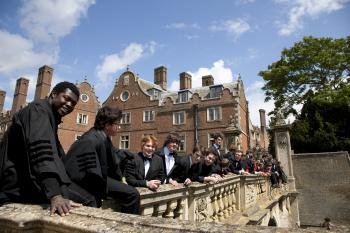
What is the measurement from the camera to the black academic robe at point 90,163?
2686mm

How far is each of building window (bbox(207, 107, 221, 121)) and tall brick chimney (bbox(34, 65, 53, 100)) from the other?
72.5ft

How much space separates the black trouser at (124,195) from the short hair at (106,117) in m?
0.66

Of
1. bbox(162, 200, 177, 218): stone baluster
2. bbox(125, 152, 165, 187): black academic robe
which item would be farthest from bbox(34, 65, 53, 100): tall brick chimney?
bbox(162, 200, 177, 218): stone baluster

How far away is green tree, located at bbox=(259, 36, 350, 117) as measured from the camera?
24.4m

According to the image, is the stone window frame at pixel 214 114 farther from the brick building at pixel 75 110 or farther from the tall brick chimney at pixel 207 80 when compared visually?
the brick building at pixel 75 110

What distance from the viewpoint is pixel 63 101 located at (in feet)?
8.92

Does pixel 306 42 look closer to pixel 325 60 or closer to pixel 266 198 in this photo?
pixel 325 60

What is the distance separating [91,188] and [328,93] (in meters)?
23.7

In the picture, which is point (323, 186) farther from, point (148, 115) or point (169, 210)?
point (148, 115)

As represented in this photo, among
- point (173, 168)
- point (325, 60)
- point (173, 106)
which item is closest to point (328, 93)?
point (325, 60)

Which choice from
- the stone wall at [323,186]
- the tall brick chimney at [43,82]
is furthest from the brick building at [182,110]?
the stone wall at [323,186]

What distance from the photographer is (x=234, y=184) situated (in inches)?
287

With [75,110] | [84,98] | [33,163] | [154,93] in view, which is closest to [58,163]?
[33,163]

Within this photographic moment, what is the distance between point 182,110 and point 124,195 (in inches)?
1229
